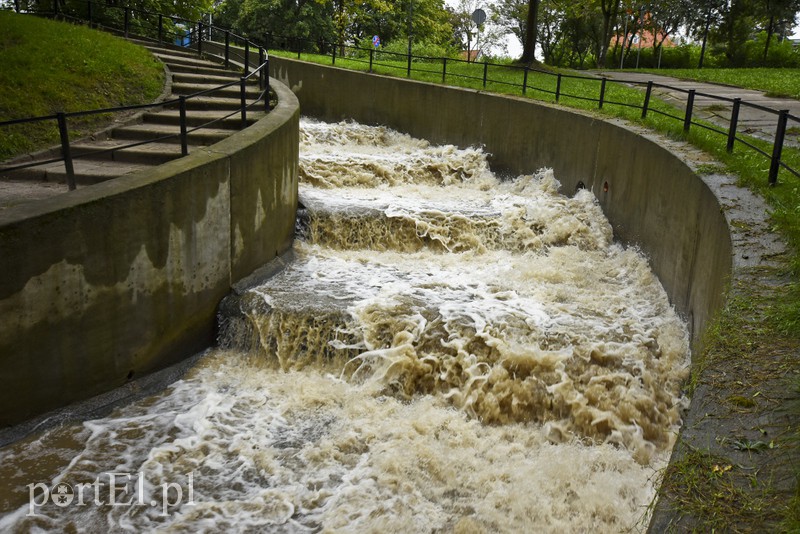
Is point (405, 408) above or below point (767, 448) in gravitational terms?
below

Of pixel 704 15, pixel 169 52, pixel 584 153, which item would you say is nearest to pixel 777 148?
pixel 584 153

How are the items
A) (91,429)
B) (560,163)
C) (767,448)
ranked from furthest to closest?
(560,163) → (91,429) → (767,448)

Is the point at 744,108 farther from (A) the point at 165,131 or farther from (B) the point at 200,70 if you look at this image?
(A) the point at 165,131

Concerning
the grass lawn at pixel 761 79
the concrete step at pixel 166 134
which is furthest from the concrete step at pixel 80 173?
the grass lawn at pixel 761 79

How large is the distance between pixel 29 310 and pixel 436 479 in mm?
4038

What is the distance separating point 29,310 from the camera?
651 cm

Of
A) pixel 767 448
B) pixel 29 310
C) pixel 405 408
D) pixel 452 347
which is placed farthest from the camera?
pixel 452 347

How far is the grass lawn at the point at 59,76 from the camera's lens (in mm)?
10250

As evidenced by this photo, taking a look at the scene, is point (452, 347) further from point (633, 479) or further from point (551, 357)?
point (633, 479)

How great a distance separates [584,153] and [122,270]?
945 centimetres

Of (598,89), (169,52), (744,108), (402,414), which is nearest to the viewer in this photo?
(402,414)

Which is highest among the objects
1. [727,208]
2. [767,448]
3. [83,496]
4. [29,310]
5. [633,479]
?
[727,208]

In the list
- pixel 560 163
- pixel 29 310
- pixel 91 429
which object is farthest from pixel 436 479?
pixel 560 163

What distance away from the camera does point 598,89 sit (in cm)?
1992
